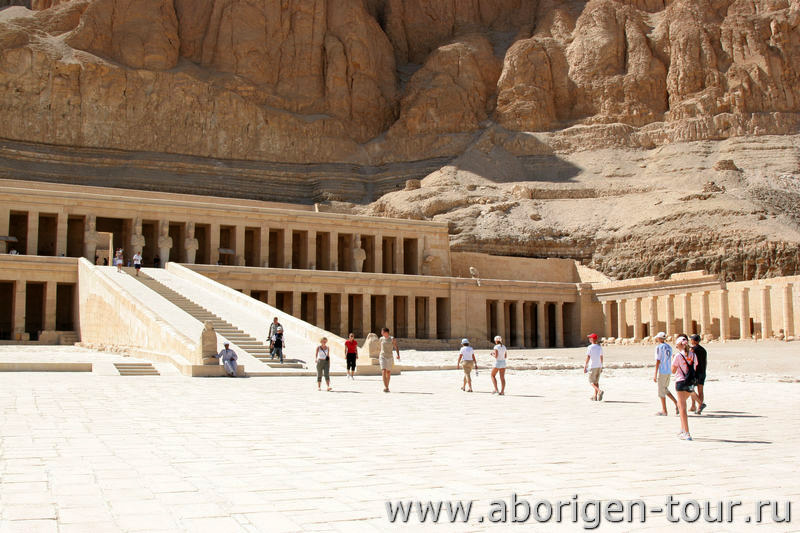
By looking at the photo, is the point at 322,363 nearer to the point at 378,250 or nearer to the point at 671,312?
the point at 671,312

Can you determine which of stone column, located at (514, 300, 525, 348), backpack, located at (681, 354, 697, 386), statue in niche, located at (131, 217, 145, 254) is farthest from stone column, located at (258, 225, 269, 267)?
backpack, located at (681, 354, 697, 386)

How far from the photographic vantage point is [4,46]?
73.9m

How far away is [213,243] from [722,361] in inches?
1151

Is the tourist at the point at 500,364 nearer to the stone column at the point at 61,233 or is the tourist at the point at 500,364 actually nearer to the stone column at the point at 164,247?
the stone column at the point at 164,247

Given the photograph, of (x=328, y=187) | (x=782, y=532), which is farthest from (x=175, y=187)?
(x=782, y=532)

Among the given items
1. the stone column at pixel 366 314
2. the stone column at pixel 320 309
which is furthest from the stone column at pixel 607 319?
the stone column at pixel 320 309

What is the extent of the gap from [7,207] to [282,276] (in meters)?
14.7

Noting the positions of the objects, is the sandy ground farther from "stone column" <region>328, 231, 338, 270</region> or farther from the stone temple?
"stone column" <region>328, 231, 338, 270</region>

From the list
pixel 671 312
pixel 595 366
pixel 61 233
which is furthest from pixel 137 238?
pixel 595 366

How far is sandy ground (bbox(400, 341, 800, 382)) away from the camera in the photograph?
2723 centimetres

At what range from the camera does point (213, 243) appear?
49.7 m

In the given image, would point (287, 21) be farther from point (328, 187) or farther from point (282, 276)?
point (282, 276)

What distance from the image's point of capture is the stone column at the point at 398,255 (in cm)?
5478

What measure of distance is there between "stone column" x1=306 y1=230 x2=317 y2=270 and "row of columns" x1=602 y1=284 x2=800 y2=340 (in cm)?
1818
